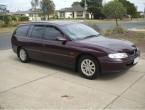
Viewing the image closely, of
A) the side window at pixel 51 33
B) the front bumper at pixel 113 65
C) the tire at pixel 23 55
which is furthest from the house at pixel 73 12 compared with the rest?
the front bumper at pixel 113 65

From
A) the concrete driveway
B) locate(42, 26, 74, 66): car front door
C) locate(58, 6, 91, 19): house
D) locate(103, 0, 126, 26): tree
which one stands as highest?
locate(58, 6, 91, 19): house

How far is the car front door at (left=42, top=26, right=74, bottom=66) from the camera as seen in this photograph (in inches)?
268

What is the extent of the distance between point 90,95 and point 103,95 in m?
0.28

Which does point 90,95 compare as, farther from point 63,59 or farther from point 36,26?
point 36,26

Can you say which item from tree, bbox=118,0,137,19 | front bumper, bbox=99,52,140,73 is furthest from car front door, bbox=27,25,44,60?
tree, bbox=118,0,137,19

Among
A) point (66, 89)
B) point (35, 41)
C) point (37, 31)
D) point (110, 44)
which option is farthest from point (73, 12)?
point (66, 89)

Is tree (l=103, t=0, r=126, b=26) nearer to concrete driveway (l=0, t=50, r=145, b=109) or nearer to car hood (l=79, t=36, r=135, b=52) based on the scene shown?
concrete driveway (l=0, t=50, r=145, b=109)

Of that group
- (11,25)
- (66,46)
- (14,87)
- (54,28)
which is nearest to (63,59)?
(66,46)

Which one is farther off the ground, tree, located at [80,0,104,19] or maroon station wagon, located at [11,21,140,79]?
tree, located at [80,0,104,19]

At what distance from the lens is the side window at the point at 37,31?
25.3 feet

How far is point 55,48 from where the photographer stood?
7066mm

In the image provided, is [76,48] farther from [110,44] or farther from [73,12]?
[73,12]

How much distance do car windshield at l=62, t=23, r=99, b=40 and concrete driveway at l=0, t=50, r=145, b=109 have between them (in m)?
1.09

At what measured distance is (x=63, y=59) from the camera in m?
6.91
